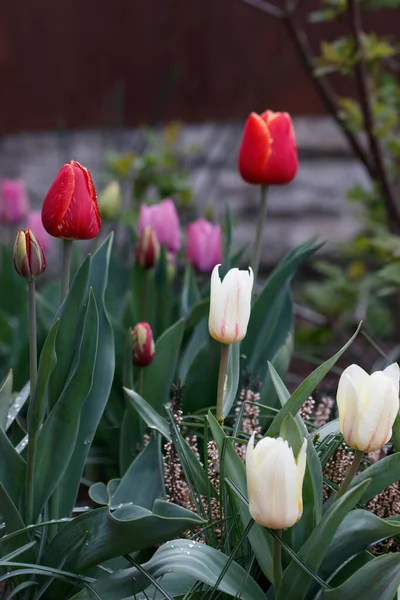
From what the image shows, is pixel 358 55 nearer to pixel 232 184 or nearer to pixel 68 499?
pixel 68 499

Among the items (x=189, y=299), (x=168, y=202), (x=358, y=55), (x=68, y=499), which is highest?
(x=358, y=55)

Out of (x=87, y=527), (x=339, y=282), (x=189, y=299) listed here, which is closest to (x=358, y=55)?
(x=189, y=299)

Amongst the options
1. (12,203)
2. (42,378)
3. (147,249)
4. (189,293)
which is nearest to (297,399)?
(42,378)

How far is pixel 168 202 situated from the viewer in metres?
1.80

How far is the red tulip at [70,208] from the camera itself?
3.55 ft

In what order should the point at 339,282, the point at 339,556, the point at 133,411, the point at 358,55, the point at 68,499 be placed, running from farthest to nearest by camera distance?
the point at 339,282 < the point at 358,55 < the point at 133,411 < the point at 68,499 < the point at 339,556

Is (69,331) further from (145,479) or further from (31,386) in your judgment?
(145,479)

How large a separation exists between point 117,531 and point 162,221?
0.92 metres

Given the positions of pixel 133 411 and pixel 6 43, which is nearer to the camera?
pixel 133 411

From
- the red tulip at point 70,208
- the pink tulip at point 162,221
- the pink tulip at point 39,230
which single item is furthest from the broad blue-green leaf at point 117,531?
the pink tulip at point 39,230

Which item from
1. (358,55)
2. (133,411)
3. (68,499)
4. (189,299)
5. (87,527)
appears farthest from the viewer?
(358,55)

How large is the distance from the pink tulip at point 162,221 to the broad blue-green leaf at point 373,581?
39.6 inches

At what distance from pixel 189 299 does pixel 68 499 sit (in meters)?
0.61

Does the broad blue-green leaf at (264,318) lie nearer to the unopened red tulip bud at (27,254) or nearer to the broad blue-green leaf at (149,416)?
the broad blue-green leaf at (149,416)
